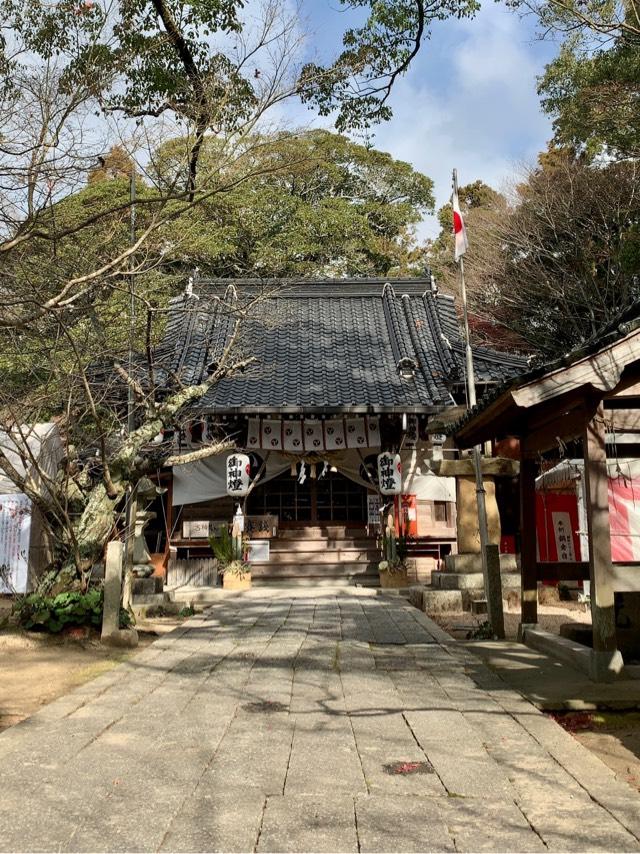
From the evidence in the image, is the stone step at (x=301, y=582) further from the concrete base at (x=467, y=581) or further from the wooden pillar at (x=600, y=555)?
the wooden pillar at (x=600, y=555)

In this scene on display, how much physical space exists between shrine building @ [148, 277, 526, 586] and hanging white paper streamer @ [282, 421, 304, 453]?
0.02 metres

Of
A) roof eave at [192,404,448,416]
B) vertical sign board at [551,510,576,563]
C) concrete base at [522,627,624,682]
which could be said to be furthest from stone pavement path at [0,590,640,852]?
roof eave at [192,404,448,416]

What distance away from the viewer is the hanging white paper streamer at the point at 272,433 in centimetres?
1619

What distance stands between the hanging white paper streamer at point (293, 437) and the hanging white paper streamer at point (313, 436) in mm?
133

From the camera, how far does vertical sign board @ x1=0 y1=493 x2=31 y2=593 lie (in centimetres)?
1199

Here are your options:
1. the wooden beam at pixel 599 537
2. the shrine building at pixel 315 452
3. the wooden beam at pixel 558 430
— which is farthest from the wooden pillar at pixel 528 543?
the shrine building at pixel 315 452

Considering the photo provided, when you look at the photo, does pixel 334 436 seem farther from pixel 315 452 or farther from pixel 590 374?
pixel 590 374

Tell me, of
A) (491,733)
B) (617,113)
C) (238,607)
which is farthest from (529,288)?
(491,733)

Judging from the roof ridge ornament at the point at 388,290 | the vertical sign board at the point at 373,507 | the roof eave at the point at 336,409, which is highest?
the roof ridge ornament at the point at 388,290

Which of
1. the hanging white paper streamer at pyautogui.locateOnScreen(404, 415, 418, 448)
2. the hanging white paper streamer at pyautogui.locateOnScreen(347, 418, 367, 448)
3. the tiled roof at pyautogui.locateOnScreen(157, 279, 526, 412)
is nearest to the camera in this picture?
the tiled roof at pyautogui.locateOnScreen(157, 279, 526, 412)

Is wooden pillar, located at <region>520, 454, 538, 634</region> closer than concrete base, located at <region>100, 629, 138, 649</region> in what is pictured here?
Yes

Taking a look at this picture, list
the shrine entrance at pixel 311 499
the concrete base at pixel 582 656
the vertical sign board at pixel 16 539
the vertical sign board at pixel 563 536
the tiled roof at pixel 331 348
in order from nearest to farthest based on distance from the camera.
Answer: the concrete base at pixel 582 656, the vertical sign board at pixel 563 536, the vertical sign board at pixel 16 539, the tiled roof at pixel 331 348, the shrine entrance at pixel 311 499

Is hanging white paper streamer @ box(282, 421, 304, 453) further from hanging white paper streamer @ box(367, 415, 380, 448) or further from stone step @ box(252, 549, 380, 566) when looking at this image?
stone step @ box(252, 549, 380, 566)

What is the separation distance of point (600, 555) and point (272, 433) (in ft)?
35.5
